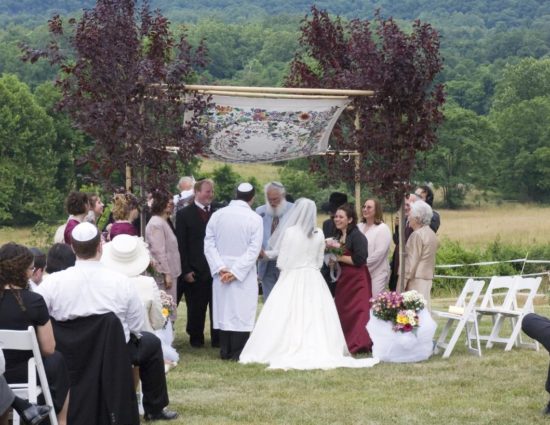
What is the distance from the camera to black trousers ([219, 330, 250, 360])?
40.5ft

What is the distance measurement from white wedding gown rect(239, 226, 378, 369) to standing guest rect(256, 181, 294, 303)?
1.06 m

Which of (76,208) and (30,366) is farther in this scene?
(76,208)

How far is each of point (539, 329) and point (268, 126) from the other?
455 centimetres

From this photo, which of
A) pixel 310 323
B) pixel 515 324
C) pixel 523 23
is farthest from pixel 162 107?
pixel 523 23

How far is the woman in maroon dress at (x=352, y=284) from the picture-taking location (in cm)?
1255

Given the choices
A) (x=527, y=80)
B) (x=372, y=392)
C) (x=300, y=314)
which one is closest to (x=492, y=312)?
(x=300, y=314)

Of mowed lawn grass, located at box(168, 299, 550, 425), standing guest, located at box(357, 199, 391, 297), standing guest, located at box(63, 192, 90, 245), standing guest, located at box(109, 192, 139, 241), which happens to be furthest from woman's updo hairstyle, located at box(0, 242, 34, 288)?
standing guest, located at box(357, 199, 391, 297)

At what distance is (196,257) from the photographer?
43.9 feet

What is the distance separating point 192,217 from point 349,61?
2.78 m

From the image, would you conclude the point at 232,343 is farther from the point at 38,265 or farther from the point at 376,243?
the point at 38,265

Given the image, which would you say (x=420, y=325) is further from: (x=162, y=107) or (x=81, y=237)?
(x=81, y=237)

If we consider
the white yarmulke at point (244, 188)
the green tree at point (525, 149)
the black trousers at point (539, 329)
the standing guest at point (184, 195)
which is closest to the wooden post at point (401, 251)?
the white yarmulke at point (244, 188)

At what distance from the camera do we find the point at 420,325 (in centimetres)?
1202

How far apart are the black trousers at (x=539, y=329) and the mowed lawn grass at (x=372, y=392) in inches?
19.4
